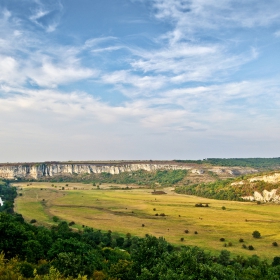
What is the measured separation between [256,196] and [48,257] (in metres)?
115

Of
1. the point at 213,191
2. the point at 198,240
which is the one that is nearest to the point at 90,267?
the point at 198,240

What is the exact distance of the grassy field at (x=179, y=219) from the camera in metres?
64.1

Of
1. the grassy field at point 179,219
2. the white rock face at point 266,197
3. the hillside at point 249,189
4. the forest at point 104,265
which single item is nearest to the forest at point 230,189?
the hillside at point 249,189

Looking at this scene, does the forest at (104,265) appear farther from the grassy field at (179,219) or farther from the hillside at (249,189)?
the hillside at (249,189)

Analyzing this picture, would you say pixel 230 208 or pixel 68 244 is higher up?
pixel 68 244

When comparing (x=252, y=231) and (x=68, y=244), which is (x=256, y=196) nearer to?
(x=252, y=231)

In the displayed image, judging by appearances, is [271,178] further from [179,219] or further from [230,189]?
[179,219]

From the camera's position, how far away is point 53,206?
107 meters

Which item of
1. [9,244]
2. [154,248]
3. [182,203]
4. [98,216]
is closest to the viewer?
[154,248]

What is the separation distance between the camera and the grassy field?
64.1m

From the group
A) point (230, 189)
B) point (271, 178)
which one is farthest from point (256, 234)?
point (230, 189)

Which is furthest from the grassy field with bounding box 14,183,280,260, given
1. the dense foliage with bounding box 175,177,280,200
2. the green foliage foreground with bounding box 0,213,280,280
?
the green foliage foreground with bounding box 0,213,280,280

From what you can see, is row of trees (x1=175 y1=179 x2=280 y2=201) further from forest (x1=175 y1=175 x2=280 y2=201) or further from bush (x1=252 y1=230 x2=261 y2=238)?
Result: bush (x1=252 y1=230 x2=261 y2=238)

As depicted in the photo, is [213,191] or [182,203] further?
[213,191]
